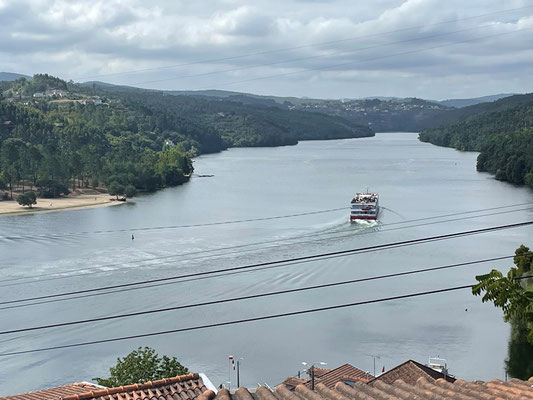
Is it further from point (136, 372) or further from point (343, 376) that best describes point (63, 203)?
point (343, 376)

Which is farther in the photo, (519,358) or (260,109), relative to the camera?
(260,109)

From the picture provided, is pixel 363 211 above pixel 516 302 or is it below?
below

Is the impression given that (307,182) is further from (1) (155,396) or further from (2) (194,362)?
(1) (155,396)

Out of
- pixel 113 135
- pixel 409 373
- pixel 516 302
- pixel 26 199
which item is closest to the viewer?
pixel 516 302

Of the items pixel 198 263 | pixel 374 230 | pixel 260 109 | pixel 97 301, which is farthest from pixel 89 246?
pixel 260 109

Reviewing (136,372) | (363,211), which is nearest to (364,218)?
(363,211)

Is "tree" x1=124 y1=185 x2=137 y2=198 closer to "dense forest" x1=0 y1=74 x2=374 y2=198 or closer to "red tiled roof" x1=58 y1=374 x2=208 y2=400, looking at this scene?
"dense forest" x1=0 y1=74 x2=374 y2=198

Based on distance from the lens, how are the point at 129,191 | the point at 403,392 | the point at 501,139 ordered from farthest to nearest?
the point at 501,139 → the point at 129,191 → the point at 403,392
